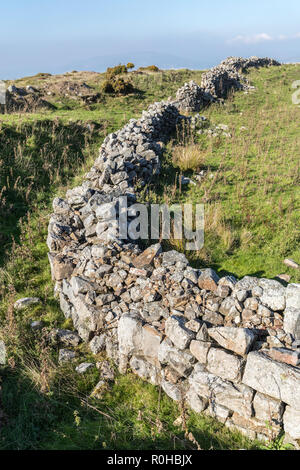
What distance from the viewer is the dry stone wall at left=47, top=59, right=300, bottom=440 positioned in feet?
11.5

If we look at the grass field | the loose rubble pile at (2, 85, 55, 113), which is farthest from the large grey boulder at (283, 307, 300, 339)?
the loose rubble pile at (2, 85, 55, 113)

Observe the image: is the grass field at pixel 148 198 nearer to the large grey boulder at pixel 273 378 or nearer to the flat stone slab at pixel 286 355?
the large grey boulder at pixel 273 378

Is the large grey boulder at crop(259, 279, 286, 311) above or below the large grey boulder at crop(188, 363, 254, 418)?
above

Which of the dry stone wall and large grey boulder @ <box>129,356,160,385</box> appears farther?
large grey boulder @ <box>129,356,160,385</box>

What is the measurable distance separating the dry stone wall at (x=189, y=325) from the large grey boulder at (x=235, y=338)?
1cm

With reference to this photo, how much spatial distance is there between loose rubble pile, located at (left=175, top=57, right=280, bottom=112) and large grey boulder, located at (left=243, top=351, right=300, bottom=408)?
15141 mm

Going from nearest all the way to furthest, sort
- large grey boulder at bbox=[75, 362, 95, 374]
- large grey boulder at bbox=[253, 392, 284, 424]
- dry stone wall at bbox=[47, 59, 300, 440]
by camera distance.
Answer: large grey boulder at bbox=[253, 392, 284, 424], dry stone wall at bbox=[47, 59, 300, 440], large grey boulder at bbox=[75, 362, 95, 374]

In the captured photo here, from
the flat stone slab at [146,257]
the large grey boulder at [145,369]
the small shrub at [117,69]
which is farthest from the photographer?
the small shrub at [117,69]

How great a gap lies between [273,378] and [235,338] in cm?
57

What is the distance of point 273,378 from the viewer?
339cm

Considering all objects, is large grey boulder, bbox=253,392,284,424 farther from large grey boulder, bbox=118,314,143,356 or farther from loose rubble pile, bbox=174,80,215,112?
A: loose rubble pile, bbox=174,80,215,112

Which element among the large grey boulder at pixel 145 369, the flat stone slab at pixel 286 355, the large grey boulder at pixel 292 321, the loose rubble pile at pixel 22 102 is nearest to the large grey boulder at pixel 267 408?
the flat stone slab at pixel 286 355

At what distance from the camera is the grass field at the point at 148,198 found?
3.66 meters

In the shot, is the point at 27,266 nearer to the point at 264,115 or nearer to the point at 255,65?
the point at 264,115
